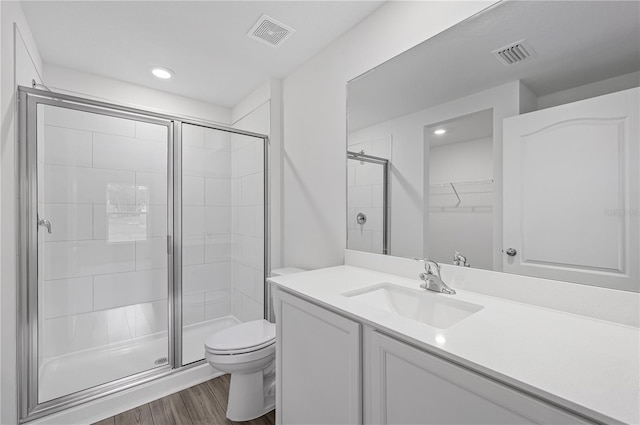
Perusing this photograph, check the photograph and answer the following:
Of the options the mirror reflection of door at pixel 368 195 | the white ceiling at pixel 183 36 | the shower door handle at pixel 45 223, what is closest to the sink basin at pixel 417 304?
the mirror reflection of door at pixel 368 195

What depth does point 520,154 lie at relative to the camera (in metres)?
1.04

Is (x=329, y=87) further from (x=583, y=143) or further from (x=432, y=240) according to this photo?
(x=583, y=143)

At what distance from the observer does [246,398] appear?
161 cm

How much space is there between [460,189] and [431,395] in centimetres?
84

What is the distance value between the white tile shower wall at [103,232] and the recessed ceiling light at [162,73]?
53 centimetres

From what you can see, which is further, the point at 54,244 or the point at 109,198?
the point at 109,198

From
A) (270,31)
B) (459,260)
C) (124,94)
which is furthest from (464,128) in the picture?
(124,94)

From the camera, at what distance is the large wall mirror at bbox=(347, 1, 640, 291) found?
847 millimetres

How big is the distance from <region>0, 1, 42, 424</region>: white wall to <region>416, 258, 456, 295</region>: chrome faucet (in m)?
1.93

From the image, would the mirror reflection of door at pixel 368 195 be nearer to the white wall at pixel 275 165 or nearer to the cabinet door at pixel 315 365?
the cabinet door at pixel 315 365

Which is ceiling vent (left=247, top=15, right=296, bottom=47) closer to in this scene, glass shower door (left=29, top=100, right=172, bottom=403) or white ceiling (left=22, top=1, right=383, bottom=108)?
white ceiling (left=22, top=1, right=383, bottom=108)

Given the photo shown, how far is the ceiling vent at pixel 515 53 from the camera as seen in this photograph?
3.40 feet

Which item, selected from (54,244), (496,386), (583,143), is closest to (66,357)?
(54,244)

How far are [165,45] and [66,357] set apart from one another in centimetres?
224
